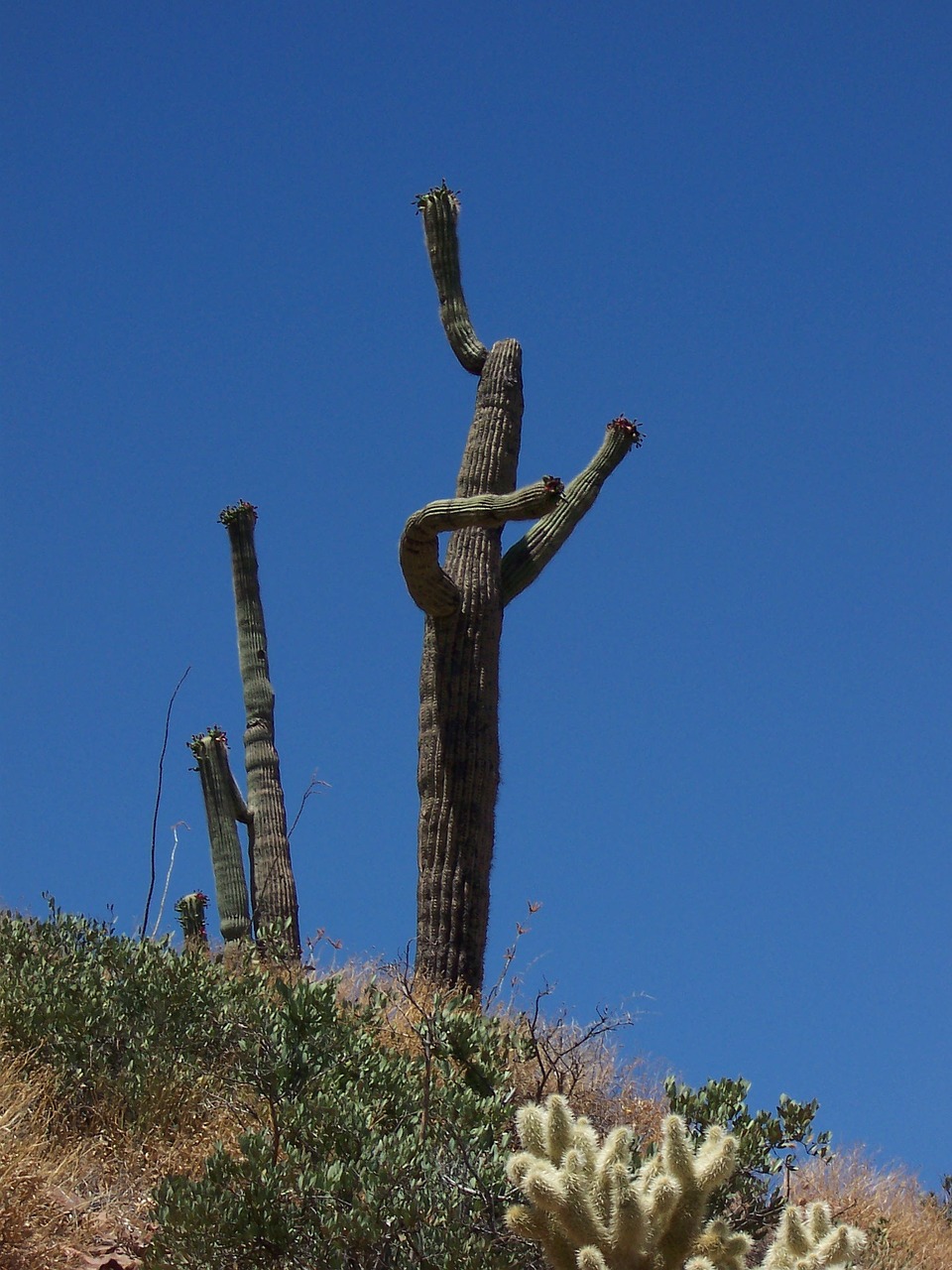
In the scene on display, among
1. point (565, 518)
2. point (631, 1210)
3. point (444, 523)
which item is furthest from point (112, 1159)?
point (565, 518)

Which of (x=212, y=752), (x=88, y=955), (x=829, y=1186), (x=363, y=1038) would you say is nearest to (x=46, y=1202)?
(x=363, y=1038)

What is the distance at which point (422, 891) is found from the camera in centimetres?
979

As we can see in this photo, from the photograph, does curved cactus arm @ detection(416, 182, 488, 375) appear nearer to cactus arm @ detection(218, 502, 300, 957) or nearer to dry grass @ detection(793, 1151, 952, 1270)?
cactus arm @ detection(218, 502, 300, 957)

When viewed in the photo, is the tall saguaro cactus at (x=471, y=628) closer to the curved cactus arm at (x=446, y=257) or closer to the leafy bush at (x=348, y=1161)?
the curved cactus arm at (x=446, y=257)

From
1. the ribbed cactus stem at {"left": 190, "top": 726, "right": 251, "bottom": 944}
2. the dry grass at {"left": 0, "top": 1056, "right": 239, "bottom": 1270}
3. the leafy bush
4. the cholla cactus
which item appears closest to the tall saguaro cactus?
the ribbed cactus stem at {"left": 190, "top": 726, "right": 251, "bottom": 944}

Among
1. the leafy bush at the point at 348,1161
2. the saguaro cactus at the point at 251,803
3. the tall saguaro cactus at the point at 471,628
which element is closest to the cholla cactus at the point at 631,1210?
the leafy bush at the point at 348,1161

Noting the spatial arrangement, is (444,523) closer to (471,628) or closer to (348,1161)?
(471,628)

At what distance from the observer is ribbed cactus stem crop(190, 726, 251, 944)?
37.0 feet

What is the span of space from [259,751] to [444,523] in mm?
3276

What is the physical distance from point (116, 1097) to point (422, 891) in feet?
12.3

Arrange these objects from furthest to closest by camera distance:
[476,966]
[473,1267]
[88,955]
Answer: [476,966] → [88,955] → [473,1267]

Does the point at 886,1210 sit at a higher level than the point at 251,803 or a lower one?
lower

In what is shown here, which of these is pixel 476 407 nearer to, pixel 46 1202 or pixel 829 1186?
pixel 829 1186

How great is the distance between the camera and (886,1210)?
30.0ft
